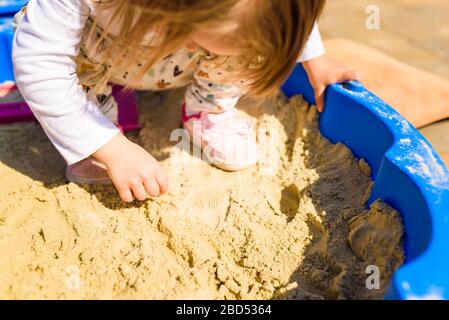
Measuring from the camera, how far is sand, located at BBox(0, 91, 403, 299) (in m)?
0.94

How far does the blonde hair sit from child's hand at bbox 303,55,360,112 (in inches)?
13.4

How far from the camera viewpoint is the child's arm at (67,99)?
3.19ft

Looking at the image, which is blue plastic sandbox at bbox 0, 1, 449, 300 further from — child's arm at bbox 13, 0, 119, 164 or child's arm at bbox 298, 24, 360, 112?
child's arm at bbox 13, 0, 119, 164

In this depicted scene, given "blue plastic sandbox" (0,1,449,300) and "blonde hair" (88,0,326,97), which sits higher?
"blonde hair" (88,0,326,97)

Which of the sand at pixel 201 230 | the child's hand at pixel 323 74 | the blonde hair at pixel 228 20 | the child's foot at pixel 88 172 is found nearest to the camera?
the blonde hair at pixel 228 20

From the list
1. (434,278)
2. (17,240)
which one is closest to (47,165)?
(17,240)

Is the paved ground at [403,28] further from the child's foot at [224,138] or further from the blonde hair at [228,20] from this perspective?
the blonde hair at [228,20]

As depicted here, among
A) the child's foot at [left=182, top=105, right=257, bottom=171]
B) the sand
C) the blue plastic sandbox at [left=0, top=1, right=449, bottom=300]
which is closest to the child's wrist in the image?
the sand

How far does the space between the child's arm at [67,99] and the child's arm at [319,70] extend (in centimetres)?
44

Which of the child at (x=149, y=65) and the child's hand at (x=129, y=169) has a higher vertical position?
the child at (x=149, y=65)

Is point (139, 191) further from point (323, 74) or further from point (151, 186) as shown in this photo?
point (323, 74)

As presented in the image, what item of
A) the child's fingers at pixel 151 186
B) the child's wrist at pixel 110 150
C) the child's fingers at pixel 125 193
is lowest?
the child's fingers at pixel 125 193

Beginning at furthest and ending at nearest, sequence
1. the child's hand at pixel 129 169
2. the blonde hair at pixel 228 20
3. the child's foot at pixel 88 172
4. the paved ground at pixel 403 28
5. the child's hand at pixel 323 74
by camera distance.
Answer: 1. the paved ground at pixel 403 28
2. the child's hand at pixel 323 74
3. the child's foot at pixel 88 172
4. the child's hand at pixel 129 169
5. the blonde hair at pixel 228 20

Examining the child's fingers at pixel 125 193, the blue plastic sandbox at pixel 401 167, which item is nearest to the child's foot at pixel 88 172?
the child's fingers at pixel 125 193
